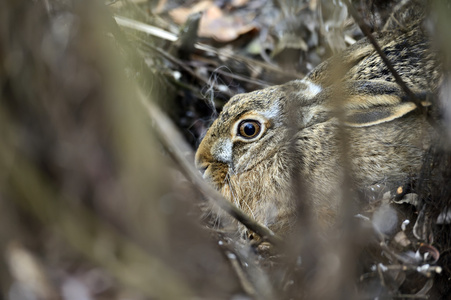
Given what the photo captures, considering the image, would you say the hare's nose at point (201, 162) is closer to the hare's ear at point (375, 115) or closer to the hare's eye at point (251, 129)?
the hare's eye at point (251, 129)

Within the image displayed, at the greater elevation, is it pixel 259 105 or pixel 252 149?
pixel 259 105

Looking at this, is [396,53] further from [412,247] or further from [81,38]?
[81,38]

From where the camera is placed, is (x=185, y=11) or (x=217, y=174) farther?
(x=185, y=11)

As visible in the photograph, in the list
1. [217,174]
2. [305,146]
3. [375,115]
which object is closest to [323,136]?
[305,146]

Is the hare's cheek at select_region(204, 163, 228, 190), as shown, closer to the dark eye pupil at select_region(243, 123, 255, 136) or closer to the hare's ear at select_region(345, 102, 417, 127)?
the dark eye pupil at select_region(243, 123, 255, 136)

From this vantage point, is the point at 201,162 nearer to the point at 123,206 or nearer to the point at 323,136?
the point at 323,136


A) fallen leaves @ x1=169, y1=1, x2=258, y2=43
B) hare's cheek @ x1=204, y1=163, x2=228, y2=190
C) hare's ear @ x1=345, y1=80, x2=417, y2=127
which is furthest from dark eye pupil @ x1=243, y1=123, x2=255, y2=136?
fallen leaves @ x1=169, y1=1, x2=258, y2=43

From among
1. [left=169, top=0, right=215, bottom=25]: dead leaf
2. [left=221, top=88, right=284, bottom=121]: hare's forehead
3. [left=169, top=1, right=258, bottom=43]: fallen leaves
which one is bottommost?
[left=221, top=88, right=284, bottom=121]: hare's forehead

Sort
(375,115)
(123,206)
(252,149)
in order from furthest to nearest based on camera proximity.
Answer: (252,149)
(375,115)
(123,206)

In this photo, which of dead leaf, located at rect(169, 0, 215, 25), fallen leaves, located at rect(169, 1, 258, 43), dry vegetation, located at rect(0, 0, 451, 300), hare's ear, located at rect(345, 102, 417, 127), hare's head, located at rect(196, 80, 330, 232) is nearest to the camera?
dry vegetation, located at rect(0, 0, 451, 300)
